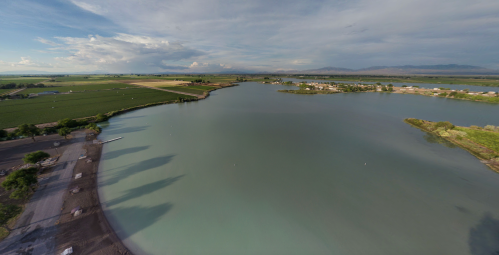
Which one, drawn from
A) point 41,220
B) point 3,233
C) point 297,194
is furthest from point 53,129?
point 297,194

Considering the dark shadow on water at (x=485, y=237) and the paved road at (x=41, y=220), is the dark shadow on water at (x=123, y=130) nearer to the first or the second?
the paved road at (x=41, y=220)

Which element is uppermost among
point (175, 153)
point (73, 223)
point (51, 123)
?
point (51, 123)

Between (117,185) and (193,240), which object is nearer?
(193,240)

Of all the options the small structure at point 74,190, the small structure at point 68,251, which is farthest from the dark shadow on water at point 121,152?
the small structure at point 68,251

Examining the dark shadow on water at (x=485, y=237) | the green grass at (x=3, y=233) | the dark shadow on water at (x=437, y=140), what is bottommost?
the dark shadow on water at (x=485, y=237)

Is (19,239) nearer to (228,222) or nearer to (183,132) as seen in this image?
(228,222)

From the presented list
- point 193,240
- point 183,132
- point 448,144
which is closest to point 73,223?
point 193,240

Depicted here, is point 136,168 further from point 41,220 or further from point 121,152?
point 41,220
